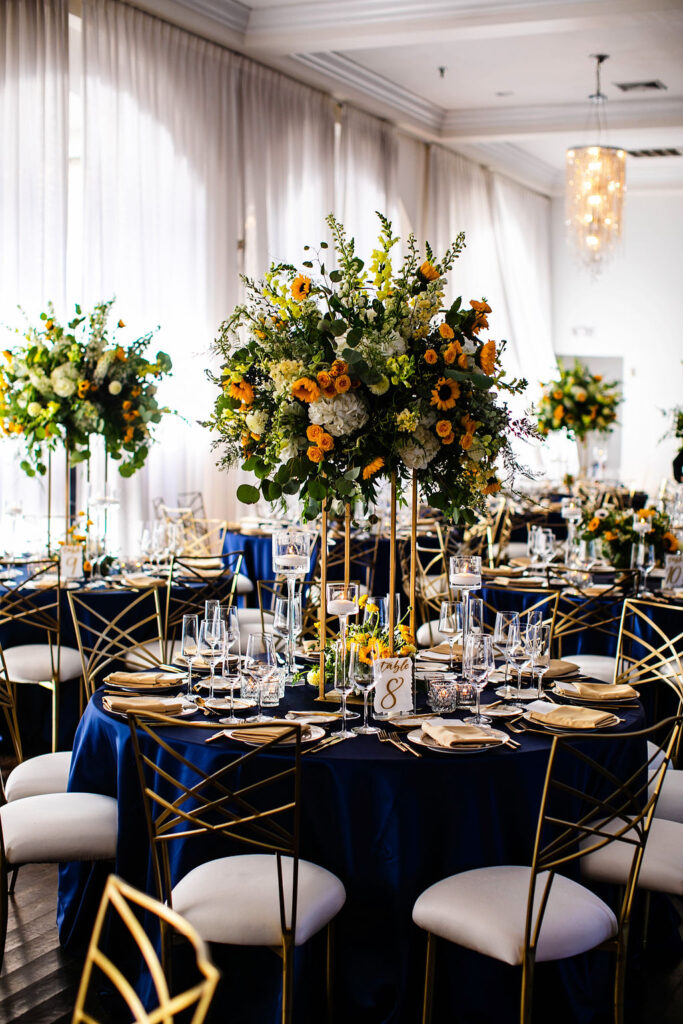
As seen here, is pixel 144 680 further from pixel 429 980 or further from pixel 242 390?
pixel 429 980

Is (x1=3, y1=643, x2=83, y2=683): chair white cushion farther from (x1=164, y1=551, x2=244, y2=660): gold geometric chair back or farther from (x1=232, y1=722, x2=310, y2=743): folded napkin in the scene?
(x1=232, y1=722, x2=310, y2=743): folded napkin

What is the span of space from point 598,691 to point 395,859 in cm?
97

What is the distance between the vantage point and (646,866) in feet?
9.65

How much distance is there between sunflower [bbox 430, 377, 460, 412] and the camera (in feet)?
10.1

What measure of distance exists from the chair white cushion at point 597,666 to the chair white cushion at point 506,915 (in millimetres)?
2240

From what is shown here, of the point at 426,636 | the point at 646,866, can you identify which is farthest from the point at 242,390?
the point at 426,636

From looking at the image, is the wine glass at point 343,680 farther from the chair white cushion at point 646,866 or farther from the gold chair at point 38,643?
the gold chair at point 38,643

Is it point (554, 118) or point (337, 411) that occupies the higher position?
point (554, 118)

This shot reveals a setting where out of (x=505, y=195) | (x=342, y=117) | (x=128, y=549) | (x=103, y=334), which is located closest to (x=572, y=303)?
(x=505, y=195)

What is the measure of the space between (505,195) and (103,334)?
1071 centimetres

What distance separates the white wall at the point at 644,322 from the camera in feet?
51.9

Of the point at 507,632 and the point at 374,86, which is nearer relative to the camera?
the point at 507,632

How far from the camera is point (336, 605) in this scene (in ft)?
10.5

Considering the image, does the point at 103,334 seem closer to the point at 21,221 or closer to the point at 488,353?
the point at 21,221
